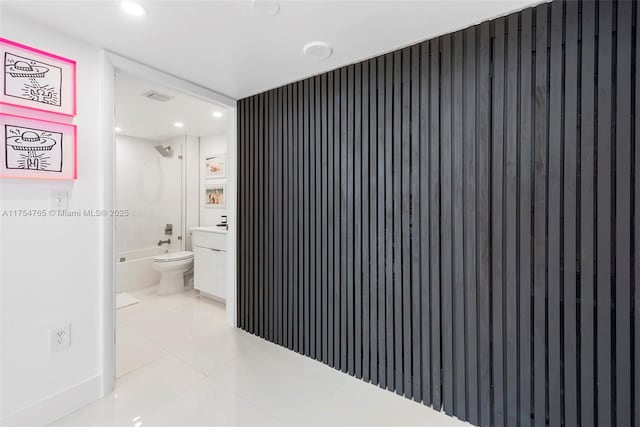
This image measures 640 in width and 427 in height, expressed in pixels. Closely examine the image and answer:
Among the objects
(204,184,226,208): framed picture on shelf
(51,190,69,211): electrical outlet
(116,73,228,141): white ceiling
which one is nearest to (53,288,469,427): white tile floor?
(51,190,69,211): electrical outlet

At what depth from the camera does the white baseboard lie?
1581mm

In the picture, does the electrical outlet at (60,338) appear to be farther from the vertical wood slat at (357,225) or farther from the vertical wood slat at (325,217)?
the vertical wood slat at (357,225)

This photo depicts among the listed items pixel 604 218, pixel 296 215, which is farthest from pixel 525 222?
pixel 296 215

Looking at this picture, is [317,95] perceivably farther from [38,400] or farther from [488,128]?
[38,400]

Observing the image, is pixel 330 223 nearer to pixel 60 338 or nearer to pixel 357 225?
pixel 357 225

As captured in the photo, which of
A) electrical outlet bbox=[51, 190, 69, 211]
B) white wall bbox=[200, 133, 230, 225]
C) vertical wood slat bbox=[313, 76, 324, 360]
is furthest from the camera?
white wall bbox=[200, 133, 230, 225]

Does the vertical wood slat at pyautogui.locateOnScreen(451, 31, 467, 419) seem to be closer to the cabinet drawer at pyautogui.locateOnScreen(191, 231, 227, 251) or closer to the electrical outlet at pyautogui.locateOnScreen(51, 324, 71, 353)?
the electrical outlet at pyautogui.locateOnScreen(51, 324, 71, 353)

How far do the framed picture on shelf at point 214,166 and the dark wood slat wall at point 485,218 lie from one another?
2166 mm

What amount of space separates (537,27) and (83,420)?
3331 mm

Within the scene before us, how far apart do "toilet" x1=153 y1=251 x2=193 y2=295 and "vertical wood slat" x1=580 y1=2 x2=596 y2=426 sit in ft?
13.3

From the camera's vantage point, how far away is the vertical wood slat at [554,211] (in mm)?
1420

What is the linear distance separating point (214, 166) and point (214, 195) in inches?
17.1

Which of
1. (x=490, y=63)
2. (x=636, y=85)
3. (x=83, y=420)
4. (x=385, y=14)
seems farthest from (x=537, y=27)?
(x=83, y=420)

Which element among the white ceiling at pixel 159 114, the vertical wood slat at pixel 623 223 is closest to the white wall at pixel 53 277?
the white ceiling at pixel 159 114
